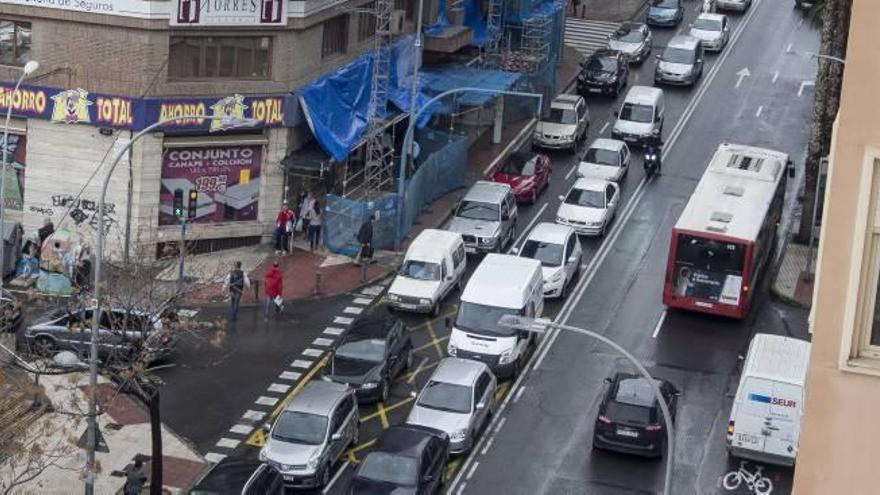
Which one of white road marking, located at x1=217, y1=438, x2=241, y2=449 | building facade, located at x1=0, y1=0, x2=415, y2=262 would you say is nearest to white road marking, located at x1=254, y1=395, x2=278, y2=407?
white road marking, located at x1=217, y1=438, x2=241, y2=449

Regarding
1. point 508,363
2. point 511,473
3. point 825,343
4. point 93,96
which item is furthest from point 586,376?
point 825,343

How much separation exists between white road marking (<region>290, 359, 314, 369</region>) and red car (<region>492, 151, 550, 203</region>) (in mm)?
15760

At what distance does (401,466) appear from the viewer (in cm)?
3522

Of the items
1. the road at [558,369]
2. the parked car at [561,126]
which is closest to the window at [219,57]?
the road at [558,369]

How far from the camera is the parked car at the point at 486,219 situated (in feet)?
174

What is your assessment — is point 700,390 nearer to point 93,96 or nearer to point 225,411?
point 225,411

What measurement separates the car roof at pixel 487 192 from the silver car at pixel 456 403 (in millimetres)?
14140

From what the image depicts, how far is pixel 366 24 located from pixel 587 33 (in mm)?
25172

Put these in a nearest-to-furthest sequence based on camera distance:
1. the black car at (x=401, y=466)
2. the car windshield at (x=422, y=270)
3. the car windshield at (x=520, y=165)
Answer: the black car at (x=401, y=466) → the car windshield at (x=422, y=270) → the car windshield at (x=520, y=165)

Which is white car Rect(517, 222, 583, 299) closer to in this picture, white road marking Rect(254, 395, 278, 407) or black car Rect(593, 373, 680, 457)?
black car Rect(593, 373, 680, 457)

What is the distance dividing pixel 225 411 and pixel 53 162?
13.6 m

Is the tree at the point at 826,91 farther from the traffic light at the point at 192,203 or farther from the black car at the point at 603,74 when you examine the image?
the traffic light at the point at 192,203

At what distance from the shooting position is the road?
38.7 m

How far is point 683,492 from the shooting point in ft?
123
